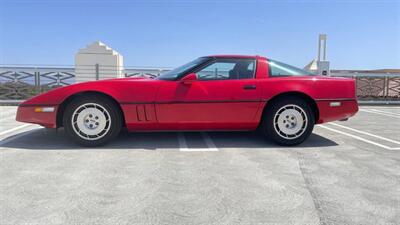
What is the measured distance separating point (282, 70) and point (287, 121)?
28.1 inches

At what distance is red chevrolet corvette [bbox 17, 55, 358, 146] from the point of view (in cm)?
411

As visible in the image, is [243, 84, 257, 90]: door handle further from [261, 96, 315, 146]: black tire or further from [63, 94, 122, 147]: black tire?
[63, 94, 122, 147]: black tire

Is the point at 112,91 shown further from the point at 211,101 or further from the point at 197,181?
the point at 197,181

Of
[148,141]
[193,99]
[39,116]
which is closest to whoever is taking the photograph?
[39,116]

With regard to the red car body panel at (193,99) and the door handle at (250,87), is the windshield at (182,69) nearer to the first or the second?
the red car body panel at (193,99)

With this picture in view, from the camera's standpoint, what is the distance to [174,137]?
4805 mm

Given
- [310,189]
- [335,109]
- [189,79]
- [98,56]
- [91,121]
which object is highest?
[98,56]

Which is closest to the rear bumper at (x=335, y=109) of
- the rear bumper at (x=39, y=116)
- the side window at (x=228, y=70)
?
the side window at (x=228, y=70)

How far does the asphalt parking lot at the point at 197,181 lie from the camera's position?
90.7 inches

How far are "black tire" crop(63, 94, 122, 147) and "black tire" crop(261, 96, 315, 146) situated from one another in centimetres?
199

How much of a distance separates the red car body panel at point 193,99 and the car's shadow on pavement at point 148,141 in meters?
0.25

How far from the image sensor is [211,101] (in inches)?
166

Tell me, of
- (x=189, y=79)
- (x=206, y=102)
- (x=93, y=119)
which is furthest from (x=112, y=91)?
(x=206, y=102)

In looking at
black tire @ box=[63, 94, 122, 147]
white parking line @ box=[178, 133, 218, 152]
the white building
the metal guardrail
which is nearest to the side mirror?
white parking line @ box=[178, 133, 218, 152]
